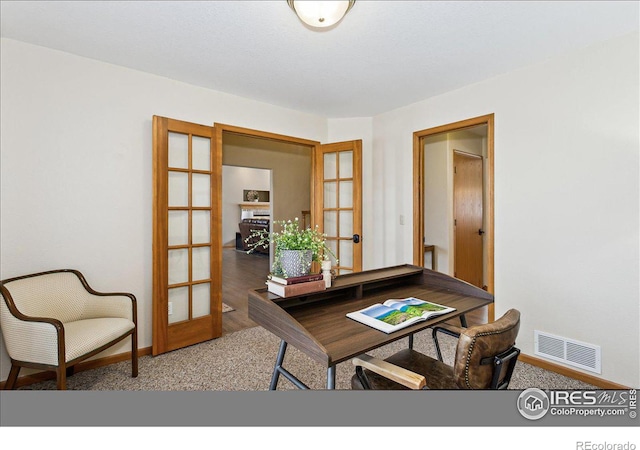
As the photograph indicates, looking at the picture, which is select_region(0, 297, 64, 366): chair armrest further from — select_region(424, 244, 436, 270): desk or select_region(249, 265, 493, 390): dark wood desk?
select_region(424, 244, 436, 270): desk

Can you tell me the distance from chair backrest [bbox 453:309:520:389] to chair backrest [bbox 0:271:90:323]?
8.34ft

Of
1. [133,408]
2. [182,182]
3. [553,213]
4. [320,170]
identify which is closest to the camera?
[133,408]

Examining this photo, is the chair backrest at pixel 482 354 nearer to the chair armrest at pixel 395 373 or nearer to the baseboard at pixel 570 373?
the chair armrest at pixel 395 373

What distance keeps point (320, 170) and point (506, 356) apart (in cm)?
303

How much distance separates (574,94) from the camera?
2318 millimetres

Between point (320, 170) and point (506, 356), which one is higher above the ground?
point (320, 170)

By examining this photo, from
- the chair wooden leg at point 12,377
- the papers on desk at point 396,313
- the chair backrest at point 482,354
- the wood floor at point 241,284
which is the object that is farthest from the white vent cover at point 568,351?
the chair wooden leg at point 12,377

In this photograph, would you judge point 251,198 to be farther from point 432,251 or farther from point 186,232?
point 186,232

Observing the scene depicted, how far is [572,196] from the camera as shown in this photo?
2.33 meters

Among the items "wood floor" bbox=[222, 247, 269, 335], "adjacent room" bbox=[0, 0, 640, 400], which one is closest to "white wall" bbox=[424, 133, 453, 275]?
"adjacent room" bbox=[0, 0, 640, 400]

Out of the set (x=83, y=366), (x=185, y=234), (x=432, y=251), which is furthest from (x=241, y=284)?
(x=432, y=251)
